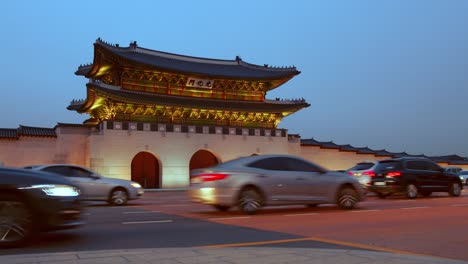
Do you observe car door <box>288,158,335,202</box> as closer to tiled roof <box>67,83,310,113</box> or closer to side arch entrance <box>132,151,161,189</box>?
tiled roof <box>67,83,310,113</box>

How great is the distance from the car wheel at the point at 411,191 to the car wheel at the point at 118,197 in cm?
1078

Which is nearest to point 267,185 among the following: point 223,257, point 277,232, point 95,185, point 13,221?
point 277,232

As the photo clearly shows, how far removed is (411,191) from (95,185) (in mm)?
11946

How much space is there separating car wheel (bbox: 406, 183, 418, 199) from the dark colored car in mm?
13934

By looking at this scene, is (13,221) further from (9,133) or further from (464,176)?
(464,176)

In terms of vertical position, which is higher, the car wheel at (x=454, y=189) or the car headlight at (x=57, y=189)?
the car headlight at (x=57, y=189)

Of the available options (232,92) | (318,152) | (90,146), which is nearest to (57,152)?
(90,146)

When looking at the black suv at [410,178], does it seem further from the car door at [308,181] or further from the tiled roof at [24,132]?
the tiled roof at [24,132]

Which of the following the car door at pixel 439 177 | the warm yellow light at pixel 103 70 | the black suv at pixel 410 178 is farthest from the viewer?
the warm yellow light at pixel 103 70

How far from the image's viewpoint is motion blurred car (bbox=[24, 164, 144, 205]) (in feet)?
50.3

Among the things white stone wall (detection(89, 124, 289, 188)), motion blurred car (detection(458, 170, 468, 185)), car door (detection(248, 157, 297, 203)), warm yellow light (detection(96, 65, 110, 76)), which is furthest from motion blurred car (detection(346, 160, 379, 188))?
warm yellow light (detection(96, 65, 110, 76))

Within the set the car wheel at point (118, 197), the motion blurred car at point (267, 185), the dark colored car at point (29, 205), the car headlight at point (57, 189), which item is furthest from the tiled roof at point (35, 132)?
the dark colored car at point (29, 205)

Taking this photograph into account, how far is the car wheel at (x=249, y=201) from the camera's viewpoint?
37.1 ft

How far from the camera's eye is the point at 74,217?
7.07m
